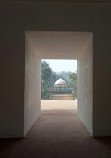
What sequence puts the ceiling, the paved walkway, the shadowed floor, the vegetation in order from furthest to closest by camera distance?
1. the vegetation
2. the paved walkway
3. the ceiling
4. the shadowed floor

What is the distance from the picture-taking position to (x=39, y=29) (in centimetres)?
321

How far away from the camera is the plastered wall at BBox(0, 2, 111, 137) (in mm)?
3123

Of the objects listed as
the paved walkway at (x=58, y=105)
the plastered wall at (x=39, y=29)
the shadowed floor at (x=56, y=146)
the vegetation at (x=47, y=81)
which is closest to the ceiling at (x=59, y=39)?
the plastered wall at (x=39, y=29)

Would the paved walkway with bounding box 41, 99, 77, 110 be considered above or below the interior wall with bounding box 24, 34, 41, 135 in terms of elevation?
below

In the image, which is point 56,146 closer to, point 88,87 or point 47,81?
point 88,87

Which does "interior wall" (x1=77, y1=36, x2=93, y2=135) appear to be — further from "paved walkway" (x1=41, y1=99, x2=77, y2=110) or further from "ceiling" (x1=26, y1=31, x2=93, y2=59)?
"paved walkway" (x1=41, y1=99, x2=77, y2=110)

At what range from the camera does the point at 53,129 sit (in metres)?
3.74

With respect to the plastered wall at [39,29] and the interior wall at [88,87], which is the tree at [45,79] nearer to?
the interior wall at [88,87]

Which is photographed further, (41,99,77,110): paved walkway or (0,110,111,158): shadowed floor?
(41,99,77,110): paved walkway

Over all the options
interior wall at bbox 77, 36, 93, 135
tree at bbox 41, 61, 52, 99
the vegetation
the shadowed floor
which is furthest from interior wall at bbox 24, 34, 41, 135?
tree at bbox 41, 61, 52, 99

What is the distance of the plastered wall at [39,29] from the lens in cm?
312

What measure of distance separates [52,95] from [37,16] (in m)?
17.9

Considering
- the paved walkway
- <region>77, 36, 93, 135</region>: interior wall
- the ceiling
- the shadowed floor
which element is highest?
the ceiling

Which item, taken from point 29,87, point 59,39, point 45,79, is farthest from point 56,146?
point 45,79
